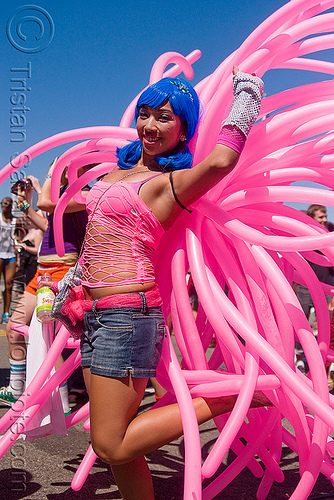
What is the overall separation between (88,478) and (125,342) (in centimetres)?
133

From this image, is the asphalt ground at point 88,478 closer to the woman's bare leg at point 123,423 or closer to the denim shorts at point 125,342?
the woman's bare leg at point 123,423

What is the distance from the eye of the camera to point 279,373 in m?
1.82

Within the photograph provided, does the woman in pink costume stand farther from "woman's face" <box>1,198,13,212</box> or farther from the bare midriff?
"woman's face" <box>1,198,13,212</box>

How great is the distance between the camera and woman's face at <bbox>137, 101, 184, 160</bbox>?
2.04 meters

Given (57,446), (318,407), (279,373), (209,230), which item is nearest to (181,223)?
(209,230)

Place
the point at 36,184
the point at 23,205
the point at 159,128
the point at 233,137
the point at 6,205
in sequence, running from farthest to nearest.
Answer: the point at 6,205 → the point at 36,184 → the point at 23,205 → the point at 159,128 → the point at 233,137

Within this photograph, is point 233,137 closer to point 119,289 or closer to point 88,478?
point 119,289

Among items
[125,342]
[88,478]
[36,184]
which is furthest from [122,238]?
[36,184]

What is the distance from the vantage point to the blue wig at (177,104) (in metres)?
2.04

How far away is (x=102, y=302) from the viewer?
6.34 feet

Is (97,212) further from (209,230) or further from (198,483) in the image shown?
(198,483)

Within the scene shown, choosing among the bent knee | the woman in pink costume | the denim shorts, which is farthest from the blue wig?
the bent knee

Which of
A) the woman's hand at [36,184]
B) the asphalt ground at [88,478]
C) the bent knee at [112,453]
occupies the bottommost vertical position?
the asphalt ground at [88,478]

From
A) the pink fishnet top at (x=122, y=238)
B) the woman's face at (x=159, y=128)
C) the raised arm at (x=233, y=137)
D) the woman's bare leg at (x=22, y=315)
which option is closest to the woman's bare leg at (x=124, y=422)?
the pink fishnet top at (x=122, y=238)
